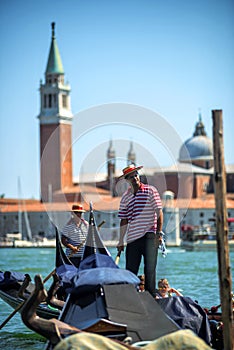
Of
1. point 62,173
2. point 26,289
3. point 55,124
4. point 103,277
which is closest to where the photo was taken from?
point 103,277

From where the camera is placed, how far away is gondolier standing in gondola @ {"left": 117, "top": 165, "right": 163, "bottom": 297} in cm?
553

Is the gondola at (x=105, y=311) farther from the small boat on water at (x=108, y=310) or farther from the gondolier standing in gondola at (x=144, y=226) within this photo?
the gondolier standing in gondola at (x=144, y=226)

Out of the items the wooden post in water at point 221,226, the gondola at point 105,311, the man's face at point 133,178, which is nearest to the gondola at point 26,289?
the gondola at point 105,311

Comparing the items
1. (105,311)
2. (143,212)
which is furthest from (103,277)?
(143,212)

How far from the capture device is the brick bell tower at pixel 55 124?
5069 cm

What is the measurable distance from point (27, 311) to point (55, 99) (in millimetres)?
48793

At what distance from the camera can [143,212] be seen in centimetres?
556

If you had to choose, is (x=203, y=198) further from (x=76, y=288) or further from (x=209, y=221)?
(x=76, y=288)

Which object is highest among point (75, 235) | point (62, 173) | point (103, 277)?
point (62, 173)

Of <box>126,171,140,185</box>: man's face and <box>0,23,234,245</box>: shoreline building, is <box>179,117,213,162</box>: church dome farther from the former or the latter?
<box>126,171,140,185</box>: man's face

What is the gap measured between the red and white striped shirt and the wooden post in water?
862 mm

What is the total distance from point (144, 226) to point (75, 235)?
1025mm

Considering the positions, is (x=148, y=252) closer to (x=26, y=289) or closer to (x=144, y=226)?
(x=144, y=226)

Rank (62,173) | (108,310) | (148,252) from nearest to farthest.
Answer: (108,310)
(148,252)
(62,173)
